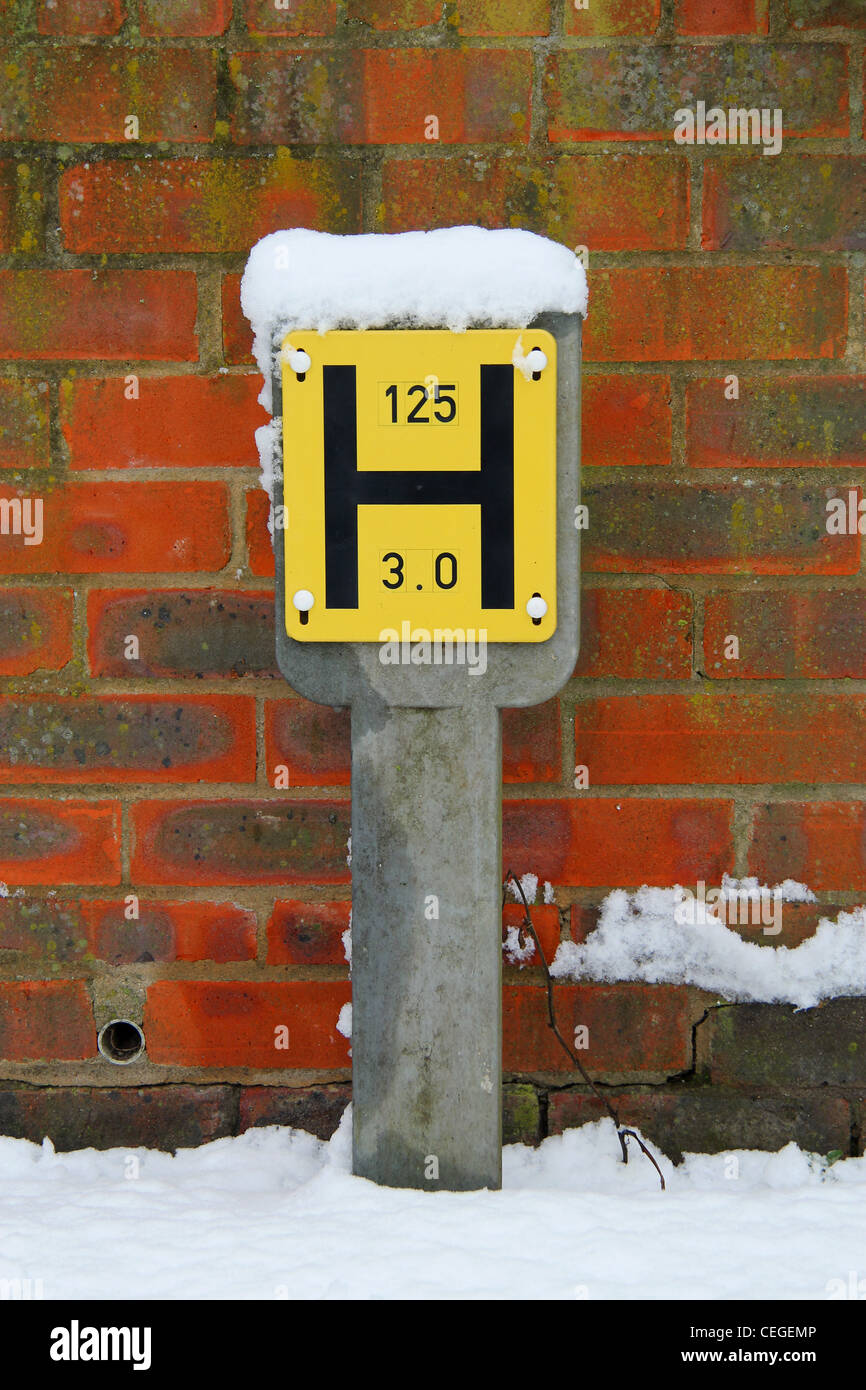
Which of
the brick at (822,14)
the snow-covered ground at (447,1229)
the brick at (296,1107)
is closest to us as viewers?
the snow-covered ground at (447,1229)

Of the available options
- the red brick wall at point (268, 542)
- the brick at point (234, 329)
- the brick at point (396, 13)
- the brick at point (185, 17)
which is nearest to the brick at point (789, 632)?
the red brick wall at point (268, 542)

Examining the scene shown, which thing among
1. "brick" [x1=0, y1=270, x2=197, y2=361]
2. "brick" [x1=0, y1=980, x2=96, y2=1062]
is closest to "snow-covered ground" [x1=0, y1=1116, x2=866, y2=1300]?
"brick" [x1=0, y1=980, x2=96, y2=1062]

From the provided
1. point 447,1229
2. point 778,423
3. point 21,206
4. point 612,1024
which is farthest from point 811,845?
point 21,206

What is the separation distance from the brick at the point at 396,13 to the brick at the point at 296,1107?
1.21m

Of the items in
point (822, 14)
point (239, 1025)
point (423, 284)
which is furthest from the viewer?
point (239, 1025)

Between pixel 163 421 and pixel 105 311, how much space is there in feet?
0.46

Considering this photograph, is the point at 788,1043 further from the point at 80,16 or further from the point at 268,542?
the point at 80,16

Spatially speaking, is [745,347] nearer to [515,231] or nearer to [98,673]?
[515,231]

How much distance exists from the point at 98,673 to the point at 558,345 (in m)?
0.65

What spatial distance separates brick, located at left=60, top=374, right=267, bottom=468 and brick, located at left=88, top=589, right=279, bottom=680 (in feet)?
0.50

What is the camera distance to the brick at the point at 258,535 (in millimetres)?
1170

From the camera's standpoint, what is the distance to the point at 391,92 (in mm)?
1123

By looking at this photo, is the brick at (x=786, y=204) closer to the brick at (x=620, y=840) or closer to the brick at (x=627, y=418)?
the brick at (x=627, y=418)

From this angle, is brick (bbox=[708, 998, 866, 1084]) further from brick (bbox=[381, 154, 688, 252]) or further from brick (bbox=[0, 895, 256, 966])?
brick (bbox=[381, 154, 688, 252])
